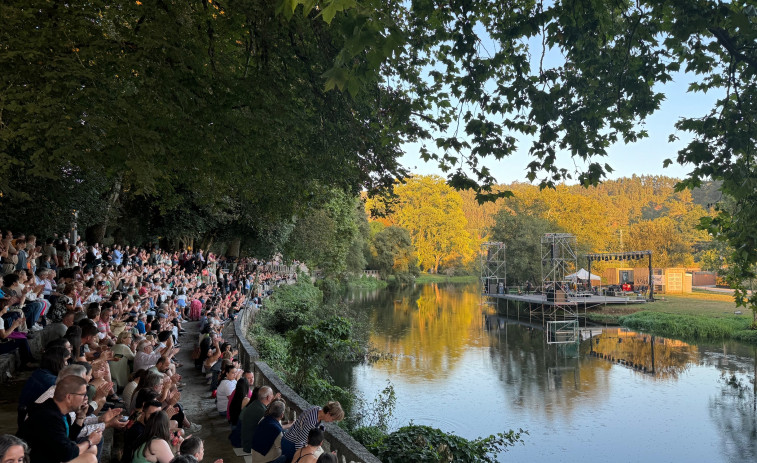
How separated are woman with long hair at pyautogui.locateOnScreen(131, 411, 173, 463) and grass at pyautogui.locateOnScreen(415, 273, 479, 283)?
76462 mm

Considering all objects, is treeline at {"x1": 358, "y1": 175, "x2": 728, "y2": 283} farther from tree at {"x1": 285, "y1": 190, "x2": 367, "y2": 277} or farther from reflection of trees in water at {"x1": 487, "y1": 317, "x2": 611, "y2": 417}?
reflection of trees in water at {"x1": 487, "y1": 317, "x2": 611, "y2": 417}

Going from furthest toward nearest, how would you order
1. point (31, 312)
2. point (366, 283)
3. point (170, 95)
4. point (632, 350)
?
1. point (366, 283)
2. point (632, 350)
3. point (31, 312)
4. point (170, 95)

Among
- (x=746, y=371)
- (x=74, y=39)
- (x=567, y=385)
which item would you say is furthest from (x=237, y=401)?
(x=746, y=371)

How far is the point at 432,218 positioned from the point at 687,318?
5275 centimetres

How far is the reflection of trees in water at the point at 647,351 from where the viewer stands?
24402 mm

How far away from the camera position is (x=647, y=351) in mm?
28281

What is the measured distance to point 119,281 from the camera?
535 inches

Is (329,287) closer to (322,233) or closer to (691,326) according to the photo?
(322,233)

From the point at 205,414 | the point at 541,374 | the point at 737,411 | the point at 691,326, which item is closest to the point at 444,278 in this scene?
the point at 691,326

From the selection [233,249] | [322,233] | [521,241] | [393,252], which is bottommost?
[233,249]

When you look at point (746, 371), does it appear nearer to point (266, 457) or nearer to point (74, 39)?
point (266, 457)

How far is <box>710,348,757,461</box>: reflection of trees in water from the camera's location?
15300 millimetres

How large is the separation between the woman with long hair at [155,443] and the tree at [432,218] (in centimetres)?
7996

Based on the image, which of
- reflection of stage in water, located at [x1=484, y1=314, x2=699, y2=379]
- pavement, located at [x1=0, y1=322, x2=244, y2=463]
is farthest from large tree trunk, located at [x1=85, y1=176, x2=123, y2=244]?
→ reflection of stage in water, located at [x1=484, y1=314, x2=699, y2=379]
